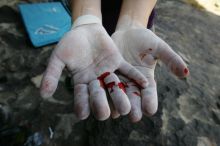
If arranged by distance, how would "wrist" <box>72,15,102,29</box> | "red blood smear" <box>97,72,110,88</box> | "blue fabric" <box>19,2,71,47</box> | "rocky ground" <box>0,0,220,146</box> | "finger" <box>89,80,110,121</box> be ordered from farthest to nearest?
"blue fabric" <box>19,2,71,47</box> < "rocky ground" <box>0,0,220,146</box> < "wrist" <box>72,15,102,29</box> < "red blood smear" <box>97,72,110,88</box> < "finger" <box>89,80,110,121</box>

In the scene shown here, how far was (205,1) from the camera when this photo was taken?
326cm

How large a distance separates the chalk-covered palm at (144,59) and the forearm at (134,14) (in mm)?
54

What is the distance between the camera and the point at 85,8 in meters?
1.31

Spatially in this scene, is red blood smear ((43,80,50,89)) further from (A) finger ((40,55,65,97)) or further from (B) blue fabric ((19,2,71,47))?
(B) blue fabric ((19,2,71,47))

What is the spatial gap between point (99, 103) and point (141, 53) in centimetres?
31

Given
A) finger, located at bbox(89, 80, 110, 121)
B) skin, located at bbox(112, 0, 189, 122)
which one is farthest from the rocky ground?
finger, located at bbox(89, 80, 110, 121)

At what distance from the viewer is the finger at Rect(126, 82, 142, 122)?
97 cm

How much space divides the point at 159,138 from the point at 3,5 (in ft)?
5.33

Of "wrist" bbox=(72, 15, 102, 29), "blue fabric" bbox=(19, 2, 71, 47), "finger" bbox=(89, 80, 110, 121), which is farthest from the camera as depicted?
"blue fabric" bbox=(19, 2, 71, 47)

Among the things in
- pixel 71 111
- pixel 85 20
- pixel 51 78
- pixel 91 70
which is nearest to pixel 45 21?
pixel 71 111

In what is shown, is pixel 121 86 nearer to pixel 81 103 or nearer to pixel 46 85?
pixel 81 103

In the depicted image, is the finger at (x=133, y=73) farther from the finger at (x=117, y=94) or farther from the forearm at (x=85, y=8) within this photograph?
the forearm at (x=85, y=8)

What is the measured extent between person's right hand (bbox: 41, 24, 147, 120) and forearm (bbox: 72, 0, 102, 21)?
0.12m

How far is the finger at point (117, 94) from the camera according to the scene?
3.10 feet
